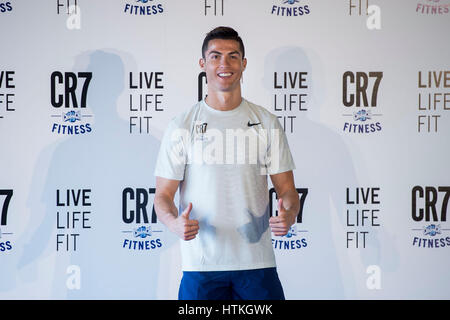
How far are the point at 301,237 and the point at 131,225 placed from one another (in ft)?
3.07

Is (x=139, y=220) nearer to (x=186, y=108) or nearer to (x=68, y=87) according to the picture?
(x=186, y=108)

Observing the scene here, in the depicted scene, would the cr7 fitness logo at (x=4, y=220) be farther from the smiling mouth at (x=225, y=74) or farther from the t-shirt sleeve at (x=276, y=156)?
the t-shirt sleeve at (x=276, y=156)

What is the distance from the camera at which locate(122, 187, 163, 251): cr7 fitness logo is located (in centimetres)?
279

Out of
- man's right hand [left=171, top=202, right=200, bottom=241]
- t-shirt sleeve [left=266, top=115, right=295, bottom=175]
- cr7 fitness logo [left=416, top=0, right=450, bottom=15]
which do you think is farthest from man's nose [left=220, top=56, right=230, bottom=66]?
cr7 fitness logo [left=416, top=0, right=450, bottom=15]

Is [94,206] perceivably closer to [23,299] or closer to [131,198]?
[131,198]

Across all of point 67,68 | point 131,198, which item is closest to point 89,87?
point 67,68

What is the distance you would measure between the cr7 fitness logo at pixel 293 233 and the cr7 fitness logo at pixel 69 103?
1090 mm

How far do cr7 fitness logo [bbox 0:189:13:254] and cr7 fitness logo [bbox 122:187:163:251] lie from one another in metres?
0.62

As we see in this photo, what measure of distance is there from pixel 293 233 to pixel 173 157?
3.01ft

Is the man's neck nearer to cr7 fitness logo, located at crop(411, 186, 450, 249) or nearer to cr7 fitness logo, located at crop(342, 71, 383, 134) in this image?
cr7 fitness logo, located at crop(342, 71, 383, 134)

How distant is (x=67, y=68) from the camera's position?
2762 millimetres

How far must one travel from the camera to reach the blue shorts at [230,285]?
84.0 inches

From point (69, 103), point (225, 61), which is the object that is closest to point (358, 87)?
point (225, 61)

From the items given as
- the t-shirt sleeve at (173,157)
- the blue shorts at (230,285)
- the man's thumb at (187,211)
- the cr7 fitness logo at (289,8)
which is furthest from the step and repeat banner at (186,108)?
the man's thumb at (187,211)
